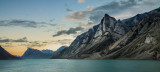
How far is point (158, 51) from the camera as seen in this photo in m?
200

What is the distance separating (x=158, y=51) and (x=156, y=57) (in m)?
9.98

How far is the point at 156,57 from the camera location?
195 m
